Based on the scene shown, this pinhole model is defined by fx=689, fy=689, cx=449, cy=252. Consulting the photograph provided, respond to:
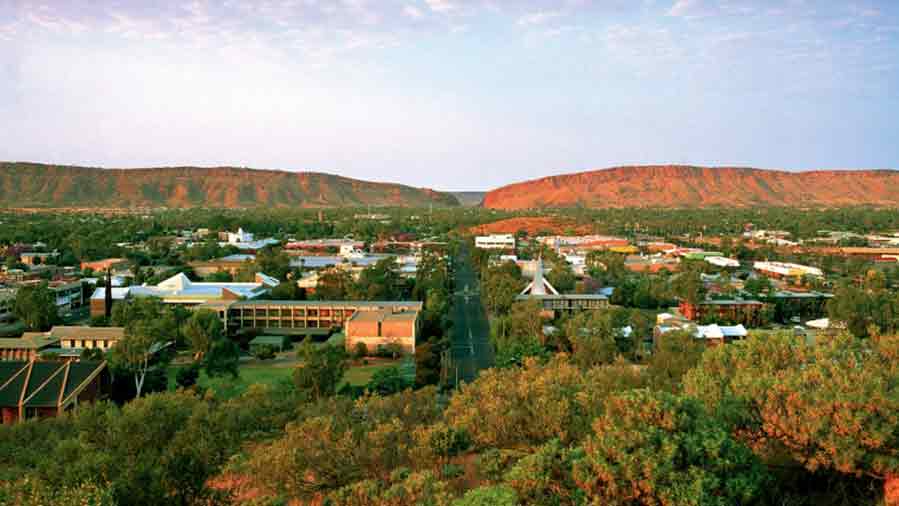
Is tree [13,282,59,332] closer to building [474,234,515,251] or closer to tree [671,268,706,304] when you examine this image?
tree [671,268,706,304]

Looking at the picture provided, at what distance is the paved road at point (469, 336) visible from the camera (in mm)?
32094

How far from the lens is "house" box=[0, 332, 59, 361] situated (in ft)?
109

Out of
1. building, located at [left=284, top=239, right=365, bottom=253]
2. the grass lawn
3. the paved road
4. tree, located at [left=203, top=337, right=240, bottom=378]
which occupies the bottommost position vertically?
the grass lawn

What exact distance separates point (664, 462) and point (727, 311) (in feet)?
120

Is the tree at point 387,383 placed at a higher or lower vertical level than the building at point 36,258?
lower

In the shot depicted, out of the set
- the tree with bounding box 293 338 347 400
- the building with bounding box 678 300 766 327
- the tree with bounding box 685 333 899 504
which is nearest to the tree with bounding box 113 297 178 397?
the tree with bounding box 293 338 347 400

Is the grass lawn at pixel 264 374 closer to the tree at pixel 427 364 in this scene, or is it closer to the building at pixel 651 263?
the tree at pixel 427 364

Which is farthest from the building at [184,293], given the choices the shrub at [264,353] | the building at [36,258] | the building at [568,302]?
the building at [36,258]

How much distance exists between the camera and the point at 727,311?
44.1m

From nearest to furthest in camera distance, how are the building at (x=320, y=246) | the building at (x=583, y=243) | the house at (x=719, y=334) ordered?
the house at (x=719, y=334), the building at (x=320, y=246), the building at (x=583, y=243)

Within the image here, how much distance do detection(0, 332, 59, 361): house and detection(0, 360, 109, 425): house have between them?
8972 mm

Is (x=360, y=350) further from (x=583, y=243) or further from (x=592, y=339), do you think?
(x=583, y=243)

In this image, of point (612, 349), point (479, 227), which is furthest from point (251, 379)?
point (479, 227)

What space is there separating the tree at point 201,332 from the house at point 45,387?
758 centimetres
